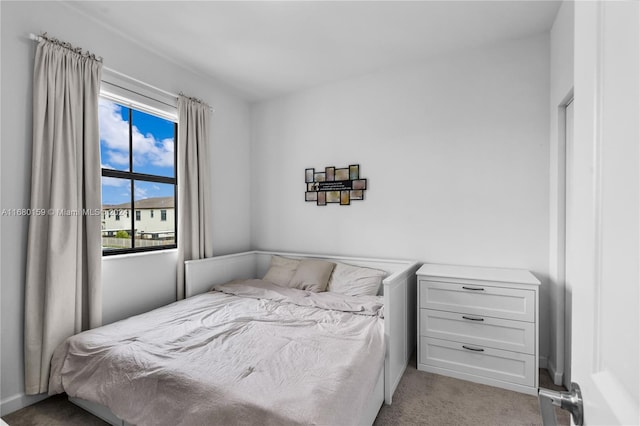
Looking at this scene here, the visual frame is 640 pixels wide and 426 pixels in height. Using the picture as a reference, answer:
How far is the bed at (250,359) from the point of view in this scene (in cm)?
131

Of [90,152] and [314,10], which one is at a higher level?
[314,10]

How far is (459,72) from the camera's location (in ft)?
9.14

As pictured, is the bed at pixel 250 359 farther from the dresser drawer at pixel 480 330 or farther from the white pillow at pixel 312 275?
the dresser drawer at pixel 480 330

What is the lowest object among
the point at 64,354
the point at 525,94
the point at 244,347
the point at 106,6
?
the point at 64,354

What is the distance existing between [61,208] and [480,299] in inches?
122

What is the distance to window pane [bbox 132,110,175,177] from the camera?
271 centimetres

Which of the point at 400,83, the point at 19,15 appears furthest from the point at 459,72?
the point at 19,15

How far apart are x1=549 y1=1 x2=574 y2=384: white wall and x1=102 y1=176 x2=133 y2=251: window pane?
3.54 metres

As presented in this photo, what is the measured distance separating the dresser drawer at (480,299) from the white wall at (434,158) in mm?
506

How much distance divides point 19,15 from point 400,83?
298 cm

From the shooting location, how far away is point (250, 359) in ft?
5.33

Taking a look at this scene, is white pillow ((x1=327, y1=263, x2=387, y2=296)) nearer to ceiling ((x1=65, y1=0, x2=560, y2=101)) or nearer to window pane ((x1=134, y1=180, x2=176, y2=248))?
window pane ((x1=134, y1=180, x2=176, y2=248))

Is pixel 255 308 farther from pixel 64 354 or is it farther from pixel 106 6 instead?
pixel 106 6

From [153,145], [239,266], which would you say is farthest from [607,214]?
[239,266]
